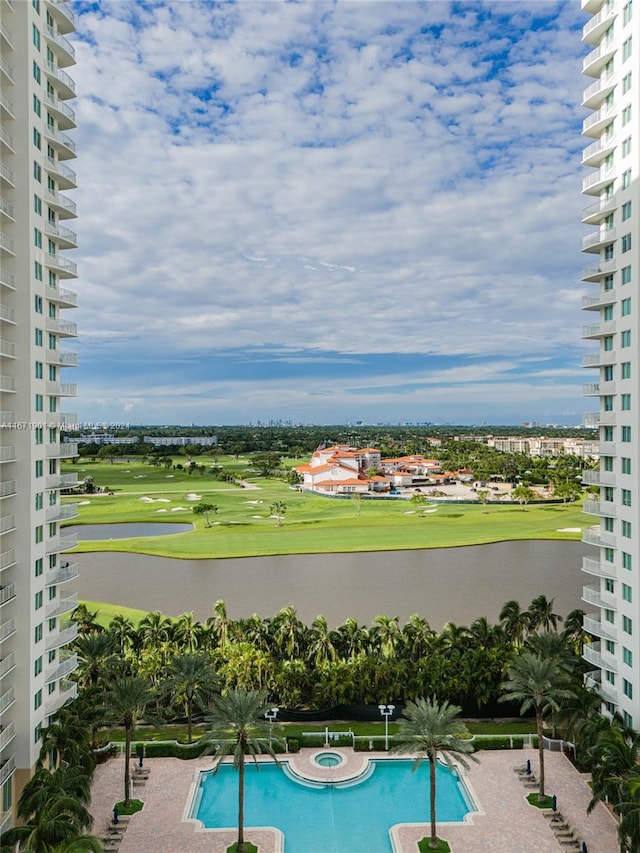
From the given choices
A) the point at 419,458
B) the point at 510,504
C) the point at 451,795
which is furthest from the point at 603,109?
the point at 419,458

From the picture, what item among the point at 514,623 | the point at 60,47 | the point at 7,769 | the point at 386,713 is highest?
the point at 60,47

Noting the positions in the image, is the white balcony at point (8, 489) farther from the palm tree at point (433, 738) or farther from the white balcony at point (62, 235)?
the palm tree at point (433, 738)

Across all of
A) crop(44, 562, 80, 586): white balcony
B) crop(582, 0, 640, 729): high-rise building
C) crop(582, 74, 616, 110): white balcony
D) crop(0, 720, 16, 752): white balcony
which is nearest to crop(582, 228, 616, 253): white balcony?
crop(582, 0, 640, 729): high-rise building

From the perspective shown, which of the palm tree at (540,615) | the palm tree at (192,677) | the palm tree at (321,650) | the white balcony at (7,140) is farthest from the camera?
the palm tree at (540,615)

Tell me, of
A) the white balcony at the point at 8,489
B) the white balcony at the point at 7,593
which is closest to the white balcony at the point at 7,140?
the white balcony at the point at 8,489

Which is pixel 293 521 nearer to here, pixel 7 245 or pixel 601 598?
pixel 601 598

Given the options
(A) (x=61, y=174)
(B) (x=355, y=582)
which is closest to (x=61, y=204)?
(A) (x=61, y=174)

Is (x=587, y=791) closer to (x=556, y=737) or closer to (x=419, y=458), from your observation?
(x=556, y=737)
